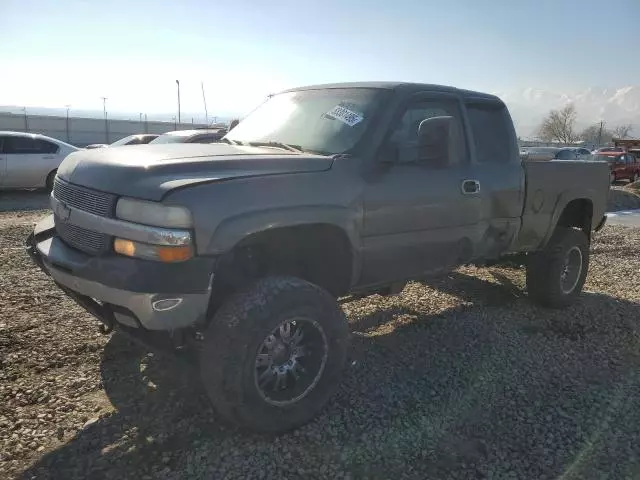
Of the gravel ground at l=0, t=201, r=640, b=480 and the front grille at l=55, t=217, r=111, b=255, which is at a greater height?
the front grille at l=55, t=217, r=111, b=255

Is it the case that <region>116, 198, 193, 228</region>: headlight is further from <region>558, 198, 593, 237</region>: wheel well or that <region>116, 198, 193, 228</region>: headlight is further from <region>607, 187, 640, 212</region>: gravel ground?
<region>607, 187, 640, 212</region>: gravel ground

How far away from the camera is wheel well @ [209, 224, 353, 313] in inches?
127

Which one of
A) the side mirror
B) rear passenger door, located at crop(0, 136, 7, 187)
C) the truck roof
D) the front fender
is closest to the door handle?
the side mirror

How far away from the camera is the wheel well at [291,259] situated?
3238mm

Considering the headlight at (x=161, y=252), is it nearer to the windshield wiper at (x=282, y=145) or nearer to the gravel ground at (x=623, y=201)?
the windshield wiper at (x=282, y=145)

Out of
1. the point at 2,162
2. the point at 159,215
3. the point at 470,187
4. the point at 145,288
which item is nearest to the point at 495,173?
the point at 470,187

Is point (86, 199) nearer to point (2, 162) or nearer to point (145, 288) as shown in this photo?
point (145, 288)

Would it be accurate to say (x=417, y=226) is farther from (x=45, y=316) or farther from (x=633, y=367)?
(x=45, y=316)

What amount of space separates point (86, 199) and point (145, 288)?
786 millimetres

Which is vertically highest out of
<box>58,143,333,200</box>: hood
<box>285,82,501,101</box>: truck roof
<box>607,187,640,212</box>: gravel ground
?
<box>285,82,501,101</box>: truck roof

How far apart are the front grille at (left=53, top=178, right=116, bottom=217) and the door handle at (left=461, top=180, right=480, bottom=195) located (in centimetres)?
254

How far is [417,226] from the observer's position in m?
3.88

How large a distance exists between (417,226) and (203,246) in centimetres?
168

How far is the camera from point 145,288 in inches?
107
